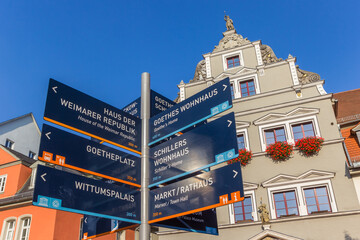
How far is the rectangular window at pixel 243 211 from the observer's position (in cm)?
1423

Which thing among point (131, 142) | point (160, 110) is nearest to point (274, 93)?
point (160, 110)

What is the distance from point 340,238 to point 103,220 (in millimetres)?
9623

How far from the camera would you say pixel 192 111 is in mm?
5949

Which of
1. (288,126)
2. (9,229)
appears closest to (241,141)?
(288,126)

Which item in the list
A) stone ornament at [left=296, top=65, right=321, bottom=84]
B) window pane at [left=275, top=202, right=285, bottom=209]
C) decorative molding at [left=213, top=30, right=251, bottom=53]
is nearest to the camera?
window pane at [left=275, top=202, right=285, bottom=209]

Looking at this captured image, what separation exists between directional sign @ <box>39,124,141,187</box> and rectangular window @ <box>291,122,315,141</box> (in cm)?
1061

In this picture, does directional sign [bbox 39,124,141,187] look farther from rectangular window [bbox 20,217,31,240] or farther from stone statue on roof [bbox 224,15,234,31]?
stone statue on roof [bbox 224,15,234,31]

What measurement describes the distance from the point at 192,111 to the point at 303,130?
10.3 meters

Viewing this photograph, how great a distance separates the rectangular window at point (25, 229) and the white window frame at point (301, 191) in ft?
37.1

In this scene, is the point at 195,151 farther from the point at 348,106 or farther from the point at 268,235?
the point at 348,106

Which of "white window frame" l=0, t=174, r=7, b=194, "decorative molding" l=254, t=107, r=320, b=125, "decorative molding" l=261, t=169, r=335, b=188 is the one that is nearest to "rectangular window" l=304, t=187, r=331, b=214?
"decorative molding" l=261, t=169, r=335, b=188

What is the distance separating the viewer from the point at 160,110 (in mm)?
6746

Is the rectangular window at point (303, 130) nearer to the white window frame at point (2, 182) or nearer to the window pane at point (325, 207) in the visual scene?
the window pane at point (325, 207)

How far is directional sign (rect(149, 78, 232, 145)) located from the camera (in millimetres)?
5645
